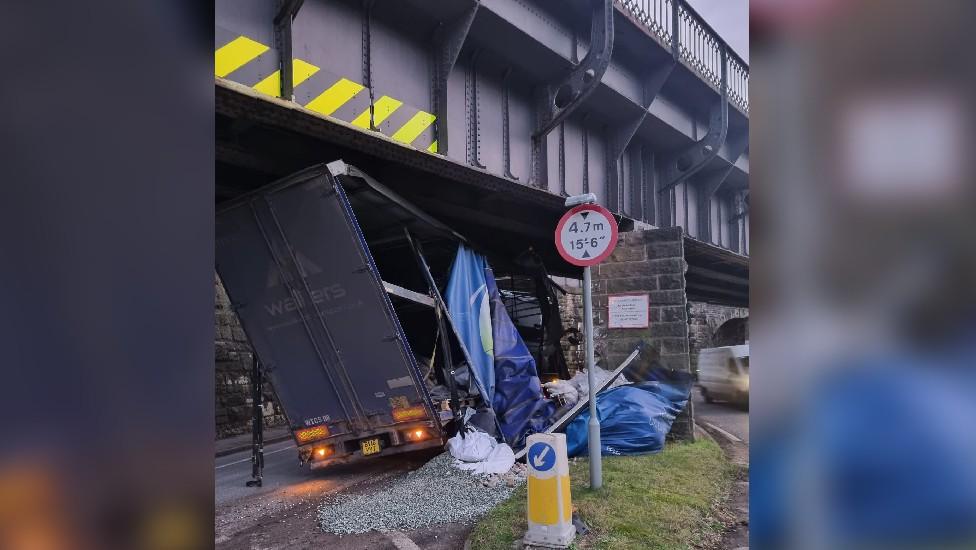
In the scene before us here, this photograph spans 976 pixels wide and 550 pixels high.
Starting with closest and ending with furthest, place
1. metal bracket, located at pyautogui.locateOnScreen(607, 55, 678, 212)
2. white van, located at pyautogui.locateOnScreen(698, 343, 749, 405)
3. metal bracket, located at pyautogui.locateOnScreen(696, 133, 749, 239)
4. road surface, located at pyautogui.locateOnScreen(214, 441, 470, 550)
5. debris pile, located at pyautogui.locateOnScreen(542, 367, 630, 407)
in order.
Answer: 1. road surface, located at pyautogui.locateOnScreen(214, 441, 470, 550)
2. debris pile, located at pyautogui.locateOnScreen(542, 367, 630, 407)
3. metal bracket, located at pyautogui.locateOnScreen(607, 55, 678, 212)
4. metal bracket, located at pyautogui.locateOnScreen(696, 133, 749, 239)
5. white van, located at pyautogui.locateOnScreen(698, 343, 749, 405)

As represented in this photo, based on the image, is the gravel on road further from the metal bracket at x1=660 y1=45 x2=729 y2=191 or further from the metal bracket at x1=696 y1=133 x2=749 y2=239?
the metal bracket at x1=696 y1=133 x2=749 y2=239

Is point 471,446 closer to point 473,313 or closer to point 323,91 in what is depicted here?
point 473,313

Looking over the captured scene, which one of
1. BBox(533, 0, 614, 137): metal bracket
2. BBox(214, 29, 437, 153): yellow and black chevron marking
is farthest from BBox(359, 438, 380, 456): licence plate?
BBox(533, 0, 614, 137): metal bracket

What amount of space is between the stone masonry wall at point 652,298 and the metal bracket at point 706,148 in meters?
3.68

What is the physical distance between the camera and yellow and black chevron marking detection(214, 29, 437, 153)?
5734mm

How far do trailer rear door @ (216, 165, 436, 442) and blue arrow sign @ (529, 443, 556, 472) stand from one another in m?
2.72

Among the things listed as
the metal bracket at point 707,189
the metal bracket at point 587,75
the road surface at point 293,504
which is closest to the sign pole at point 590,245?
the road surface at point 293,504

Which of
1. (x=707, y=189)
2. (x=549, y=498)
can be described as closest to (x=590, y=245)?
(x=549, y=498)

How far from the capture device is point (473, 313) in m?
9.03

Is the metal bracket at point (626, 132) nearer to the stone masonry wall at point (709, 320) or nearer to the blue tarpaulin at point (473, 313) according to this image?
the blue tarpaulin at point (473, 313)

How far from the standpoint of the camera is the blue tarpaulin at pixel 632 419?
318 inches
